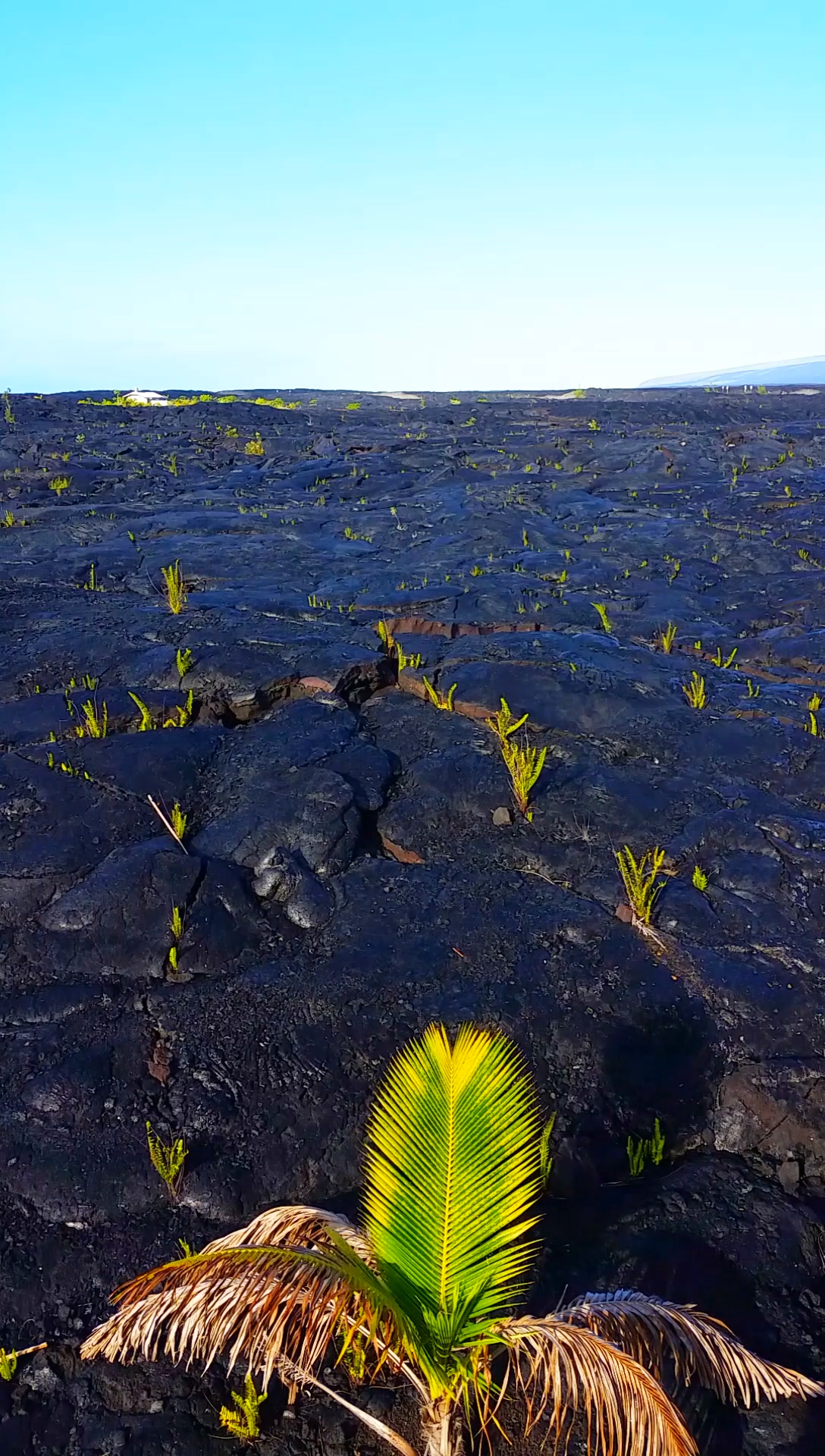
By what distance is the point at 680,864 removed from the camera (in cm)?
527

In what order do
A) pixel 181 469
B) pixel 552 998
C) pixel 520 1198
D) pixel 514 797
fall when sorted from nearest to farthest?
pixel 520 1198
pixel 552 998
pixel 514 797
pixel 181 469

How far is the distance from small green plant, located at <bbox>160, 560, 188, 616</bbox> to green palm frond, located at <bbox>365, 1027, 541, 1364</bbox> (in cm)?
739

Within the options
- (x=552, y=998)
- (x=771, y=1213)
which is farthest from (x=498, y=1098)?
(x=552, y=998)

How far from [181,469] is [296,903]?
15520mm

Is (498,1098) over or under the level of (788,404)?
under

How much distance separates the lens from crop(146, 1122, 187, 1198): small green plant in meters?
3.31

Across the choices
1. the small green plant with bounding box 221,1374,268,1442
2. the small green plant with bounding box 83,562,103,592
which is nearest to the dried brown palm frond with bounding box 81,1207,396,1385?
the small green plant with bounding box 221,1374,268,1442

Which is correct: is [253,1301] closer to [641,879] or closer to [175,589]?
[641,879]

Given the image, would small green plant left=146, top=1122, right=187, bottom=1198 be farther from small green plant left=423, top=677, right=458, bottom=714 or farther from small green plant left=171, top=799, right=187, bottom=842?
small green plant left=423, top=677, right=458, bottom=714

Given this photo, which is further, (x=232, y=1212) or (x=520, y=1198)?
(x=232, y=1212)

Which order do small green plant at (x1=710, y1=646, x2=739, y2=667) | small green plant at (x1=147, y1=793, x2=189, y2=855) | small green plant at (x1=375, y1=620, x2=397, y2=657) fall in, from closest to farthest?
1. small green plant at (x1=147, y1=793, x2=189, y2=855)
2. small green plant at (x1=375, y1=620, x2=397, y2=657)
3. small green plant at (x1=710, y1=646, x2=739, y2=667)

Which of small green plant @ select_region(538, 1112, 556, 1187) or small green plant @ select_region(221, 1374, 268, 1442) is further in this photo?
small green plant @ select_region(538, 1112, 556, 1187)

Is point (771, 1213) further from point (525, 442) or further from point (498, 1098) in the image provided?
point (525, 442)

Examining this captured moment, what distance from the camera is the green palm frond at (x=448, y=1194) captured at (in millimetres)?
2176
